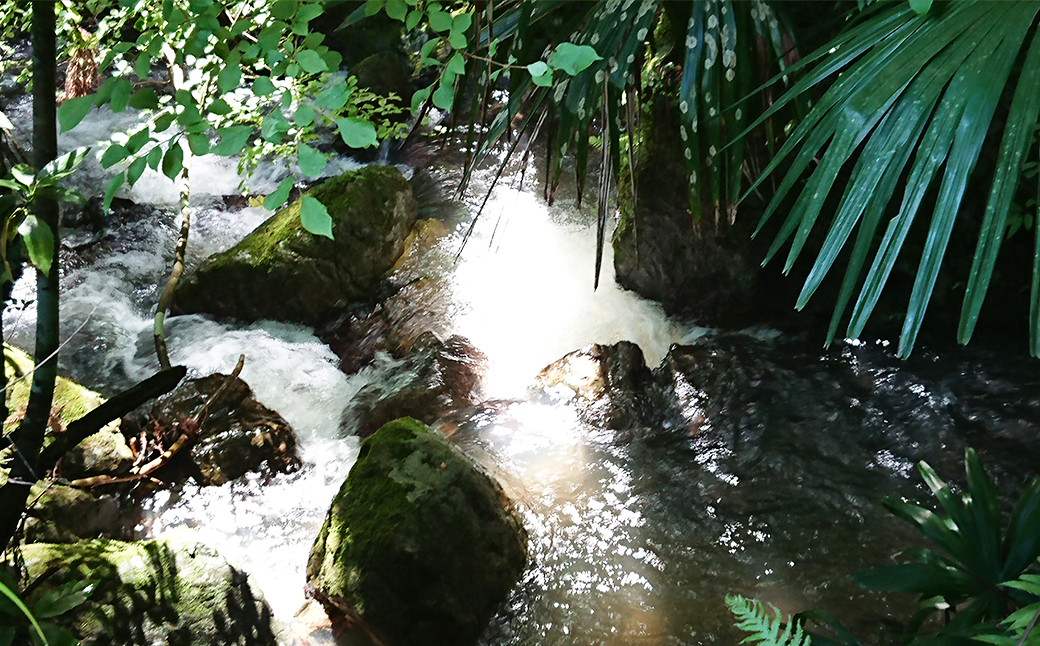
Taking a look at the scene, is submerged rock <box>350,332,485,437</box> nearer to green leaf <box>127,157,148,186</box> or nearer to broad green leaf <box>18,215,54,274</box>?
broad green leaf <box>18,215,54,274</box>

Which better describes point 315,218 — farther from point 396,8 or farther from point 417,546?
point 417,546

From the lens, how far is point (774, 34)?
1.93 m

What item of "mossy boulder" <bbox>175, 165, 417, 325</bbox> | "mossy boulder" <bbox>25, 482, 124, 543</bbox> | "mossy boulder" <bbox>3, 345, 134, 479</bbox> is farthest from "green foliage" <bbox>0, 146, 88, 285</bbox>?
"mossy boulder" <bbox>175, 165, 417, 325</bbox>

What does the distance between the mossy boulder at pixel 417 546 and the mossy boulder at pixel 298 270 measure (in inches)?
100

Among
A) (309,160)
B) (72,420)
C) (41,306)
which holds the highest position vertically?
(309,160)

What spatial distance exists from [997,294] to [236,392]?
458 centimetres

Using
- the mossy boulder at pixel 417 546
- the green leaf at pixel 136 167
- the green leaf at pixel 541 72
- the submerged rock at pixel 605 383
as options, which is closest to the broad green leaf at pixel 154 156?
the green leaf at pixel 136 167

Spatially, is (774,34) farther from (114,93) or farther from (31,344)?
(31,344)

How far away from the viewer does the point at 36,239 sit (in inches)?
55.9

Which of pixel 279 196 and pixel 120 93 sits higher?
pixel 120 93

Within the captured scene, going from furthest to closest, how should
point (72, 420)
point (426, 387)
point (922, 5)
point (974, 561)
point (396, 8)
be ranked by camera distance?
point (426, 387) → point (72, 420) → point (974, 561) → point (396, 8) → point (922, 5)

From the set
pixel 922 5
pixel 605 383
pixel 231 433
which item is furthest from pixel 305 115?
pixel 231 433

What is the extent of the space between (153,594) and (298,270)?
3.37 meters

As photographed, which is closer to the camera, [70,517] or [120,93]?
[120,93]
